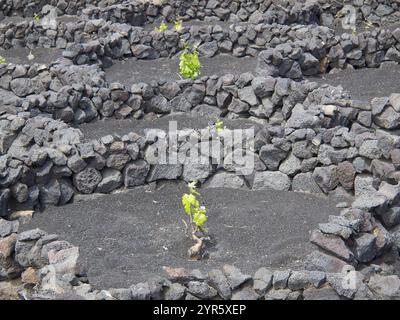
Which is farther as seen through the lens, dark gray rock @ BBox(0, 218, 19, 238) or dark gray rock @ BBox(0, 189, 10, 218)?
dark gray rock @ BBox(0, 189, 10, 218)

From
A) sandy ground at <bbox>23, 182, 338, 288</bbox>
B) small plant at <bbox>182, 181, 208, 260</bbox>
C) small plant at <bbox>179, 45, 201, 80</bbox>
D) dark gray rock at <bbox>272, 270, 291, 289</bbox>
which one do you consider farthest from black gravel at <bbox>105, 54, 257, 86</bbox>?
dark gray rock at <bbox>272, 270, 291, 289</bbox>

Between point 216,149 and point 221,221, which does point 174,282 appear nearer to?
point 221,221

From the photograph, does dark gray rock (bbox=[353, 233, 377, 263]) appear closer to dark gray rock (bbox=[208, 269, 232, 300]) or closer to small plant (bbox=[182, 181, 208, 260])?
small plant (bbox=[182, 181, 208, 260])

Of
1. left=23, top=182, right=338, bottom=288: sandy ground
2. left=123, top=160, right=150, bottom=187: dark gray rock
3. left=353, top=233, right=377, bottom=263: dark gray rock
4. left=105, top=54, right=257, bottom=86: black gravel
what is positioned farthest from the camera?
left=105, top=54, right=257, bottom=86: black gravel

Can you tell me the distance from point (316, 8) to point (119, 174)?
13.5m

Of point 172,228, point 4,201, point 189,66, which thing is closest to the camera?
point 172,228

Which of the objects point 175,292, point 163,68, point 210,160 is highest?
point 175,292

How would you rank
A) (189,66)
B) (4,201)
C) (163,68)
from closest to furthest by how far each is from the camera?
(4,201) < (189,66) < (163,68)

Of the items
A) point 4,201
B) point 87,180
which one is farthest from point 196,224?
point 4,201

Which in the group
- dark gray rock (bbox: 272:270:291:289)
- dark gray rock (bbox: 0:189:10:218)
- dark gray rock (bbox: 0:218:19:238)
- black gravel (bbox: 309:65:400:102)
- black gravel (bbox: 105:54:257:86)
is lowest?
black gravel (bbox: 105:54:257:86)

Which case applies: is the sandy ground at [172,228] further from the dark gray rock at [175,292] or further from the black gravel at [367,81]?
the black gravel at [367,81]

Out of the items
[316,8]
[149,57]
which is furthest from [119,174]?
[316,8]

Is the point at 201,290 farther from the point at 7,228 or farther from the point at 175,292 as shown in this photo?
the point at 7,228

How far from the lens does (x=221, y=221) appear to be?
11.0 meters
